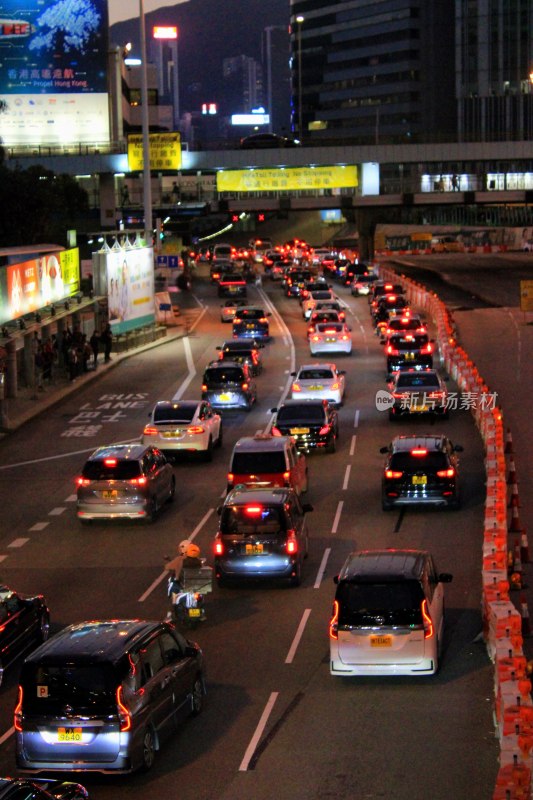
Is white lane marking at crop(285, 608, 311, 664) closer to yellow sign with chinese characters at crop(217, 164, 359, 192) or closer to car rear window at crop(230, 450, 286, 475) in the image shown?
car rear window at crop(230, 450, 286, 475)

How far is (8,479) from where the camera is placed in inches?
1314

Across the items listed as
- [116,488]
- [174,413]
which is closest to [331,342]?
[174,413]

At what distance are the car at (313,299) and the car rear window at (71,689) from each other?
5416cm

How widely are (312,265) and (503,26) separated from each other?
9951cm

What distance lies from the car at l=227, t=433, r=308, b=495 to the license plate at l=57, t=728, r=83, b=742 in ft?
44.4

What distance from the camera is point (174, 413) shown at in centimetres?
3416

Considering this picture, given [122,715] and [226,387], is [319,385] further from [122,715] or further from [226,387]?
[122,715]

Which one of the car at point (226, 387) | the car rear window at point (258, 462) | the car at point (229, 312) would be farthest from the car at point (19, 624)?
the car at point (229, 312)

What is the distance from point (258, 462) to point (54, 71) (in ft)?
248

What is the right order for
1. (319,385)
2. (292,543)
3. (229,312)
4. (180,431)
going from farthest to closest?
(229,312) < (319,385) < (180,431) < (292,543)

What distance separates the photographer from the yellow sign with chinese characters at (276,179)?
10194 centimetres

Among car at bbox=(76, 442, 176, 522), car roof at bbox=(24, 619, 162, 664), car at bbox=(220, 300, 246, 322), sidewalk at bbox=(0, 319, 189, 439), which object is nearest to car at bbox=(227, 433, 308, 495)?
car at bbox=(76, 442, 176, 522)

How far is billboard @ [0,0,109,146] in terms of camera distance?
97000mm

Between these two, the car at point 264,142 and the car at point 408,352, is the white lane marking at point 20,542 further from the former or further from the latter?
the car at point 264,142
